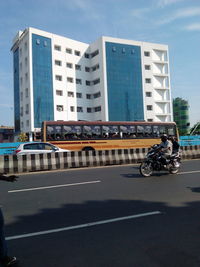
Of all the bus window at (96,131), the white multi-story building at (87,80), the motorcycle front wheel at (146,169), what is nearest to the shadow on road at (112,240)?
the motorcycle front wheel at (146,169)

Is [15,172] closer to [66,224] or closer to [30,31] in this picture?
[66,224]

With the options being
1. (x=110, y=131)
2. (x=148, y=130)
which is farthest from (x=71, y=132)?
(x=148, y=130)

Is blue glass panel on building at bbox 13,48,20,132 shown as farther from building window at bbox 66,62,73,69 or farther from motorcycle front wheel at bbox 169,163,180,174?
motorcycle front wheel at bbox 169,163,180,174

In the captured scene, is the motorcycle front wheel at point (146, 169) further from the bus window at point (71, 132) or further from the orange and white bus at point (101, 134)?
the bus window at point (71, 132)

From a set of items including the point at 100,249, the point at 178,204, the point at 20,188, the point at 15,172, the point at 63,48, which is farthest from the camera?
the point at 63,48

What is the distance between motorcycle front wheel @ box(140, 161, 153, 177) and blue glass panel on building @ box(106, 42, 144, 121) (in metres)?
46.9

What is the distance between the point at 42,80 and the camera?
5306 cm

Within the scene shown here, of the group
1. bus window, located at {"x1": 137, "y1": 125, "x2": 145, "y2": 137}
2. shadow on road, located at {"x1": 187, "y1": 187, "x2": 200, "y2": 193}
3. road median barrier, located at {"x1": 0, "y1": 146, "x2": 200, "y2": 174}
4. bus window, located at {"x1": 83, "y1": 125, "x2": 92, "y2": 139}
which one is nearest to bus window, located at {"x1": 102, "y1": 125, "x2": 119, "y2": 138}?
bus window, located at {"x1": 83, "y1": 125, "x2": 92, "y2": 139}

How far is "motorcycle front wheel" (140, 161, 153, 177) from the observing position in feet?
32.3

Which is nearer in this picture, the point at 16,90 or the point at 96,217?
the point at 96,217

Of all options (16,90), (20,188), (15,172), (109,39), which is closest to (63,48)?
(109,39)

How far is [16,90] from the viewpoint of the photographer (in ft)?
195

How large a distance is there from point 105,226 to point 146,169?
5.86m

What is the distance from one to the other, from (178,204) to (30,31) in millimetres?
54555
